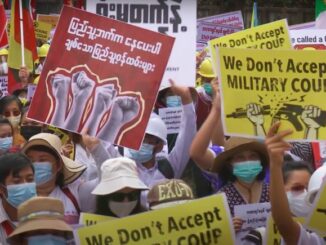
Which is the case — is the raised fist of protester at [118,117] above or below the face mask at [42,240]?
above

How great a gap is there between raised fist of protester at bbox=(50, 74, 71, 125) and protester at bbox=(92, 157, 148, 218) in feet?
3.34

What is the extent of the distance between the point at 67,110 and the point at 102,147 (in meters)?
0.34

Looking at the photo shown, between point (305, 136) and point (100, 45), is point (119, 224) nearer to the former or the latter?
point (305, 136)

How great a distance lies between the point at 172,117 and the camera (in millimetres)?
7652

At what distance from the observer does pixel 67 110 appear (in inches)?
245

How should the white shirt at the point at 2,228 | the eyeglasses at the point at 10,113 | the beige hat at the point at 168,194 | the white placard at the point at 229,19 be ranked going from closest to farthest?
the beige hat at the point at 168,194 → the white shirt at the point at 2,228 → the eyeglasses at the point at 10,113 → the white placard at the point at 229,19

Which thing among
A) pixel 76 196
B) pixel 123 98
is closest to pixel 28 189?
pixel 76 196

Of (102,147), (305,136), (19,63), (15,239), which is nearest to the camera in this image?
(15,239)

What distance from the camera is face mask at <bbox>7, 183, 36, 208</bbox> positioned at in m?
5.07

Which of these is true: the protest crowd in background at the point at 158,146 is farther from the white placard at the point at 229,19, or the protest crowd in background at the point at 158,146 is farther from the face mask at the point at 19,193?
the white placard at the point at 229,19

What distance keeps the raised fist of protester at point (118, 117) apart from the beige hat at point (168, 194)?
1271 millimetres

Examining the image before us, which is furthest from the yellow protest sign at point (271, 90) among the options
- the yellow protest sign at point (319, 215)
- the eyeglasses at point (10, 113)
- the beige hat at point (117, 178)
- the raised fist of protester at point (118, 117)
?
the eyeglasses at point (10, 113)

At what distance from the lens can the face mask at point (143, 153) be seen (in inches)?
245

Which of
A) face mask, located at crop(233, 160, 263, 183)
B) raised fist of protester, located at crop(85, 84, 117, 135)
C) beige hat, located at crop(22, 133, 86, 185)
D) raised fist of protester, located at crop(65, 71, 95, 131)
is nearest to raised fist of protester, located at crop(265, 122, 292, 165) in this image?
face mask, located at crop(233, 160, 263, 183)
